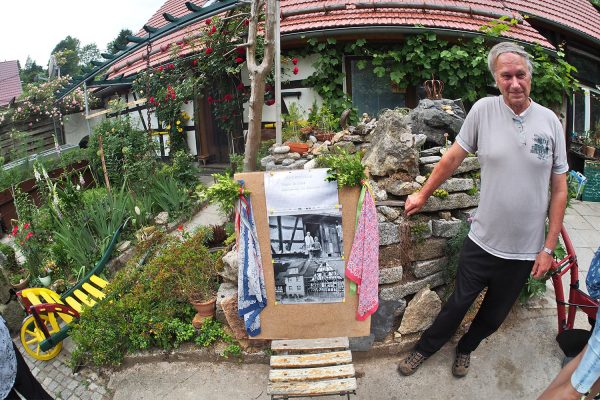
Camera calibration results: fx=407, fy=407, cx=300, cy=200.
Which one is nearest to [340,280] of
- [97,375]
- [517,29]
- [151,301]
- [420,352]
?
[420,352]

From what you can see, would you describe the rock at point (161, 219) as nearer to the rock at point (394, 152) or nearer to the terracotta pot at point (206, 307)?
the terracotta pot at point (206, 307)

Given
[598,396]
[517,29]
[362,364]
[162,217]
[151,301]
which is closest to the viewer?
[598,396]

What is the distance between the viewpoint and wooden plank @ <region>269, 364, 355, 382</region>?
2.41 meters

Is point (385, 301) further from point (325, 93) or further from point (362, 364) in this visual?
point (325, 93)

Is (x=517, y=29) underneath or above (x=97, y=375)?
above

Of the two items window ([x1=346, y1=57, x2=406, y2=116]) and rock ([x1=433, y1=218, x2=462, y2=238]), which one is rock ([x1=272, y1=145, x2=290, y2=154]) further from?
window ([x1=346, y1=57, x2=406, y2=116])

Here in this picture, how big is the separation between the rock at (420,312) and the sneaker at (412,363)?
0.82ft

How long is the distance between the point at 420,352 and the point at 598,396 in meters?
1.07

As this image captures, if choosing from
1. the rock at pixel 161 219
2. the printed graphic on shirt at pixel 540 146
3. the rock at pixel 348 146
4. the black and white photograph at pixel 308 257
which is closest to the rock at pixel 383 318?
the black and white photograph at pixel 308 257

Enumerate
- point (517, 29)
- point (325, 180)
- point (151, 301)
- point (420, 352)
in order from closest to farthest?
point (325, 180) → point (420, 352) → point (151, 301) → point (517, 29)

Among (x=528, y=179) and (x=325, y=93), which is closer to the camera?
(x=528, y=179)

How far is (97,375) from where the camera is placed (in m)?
3.25

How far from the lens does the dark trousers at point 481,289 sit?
240 cm

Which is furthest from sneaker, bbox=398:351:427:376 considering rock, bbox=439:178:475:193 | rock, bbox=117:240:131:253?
rock, bbox=117:240:131:253
